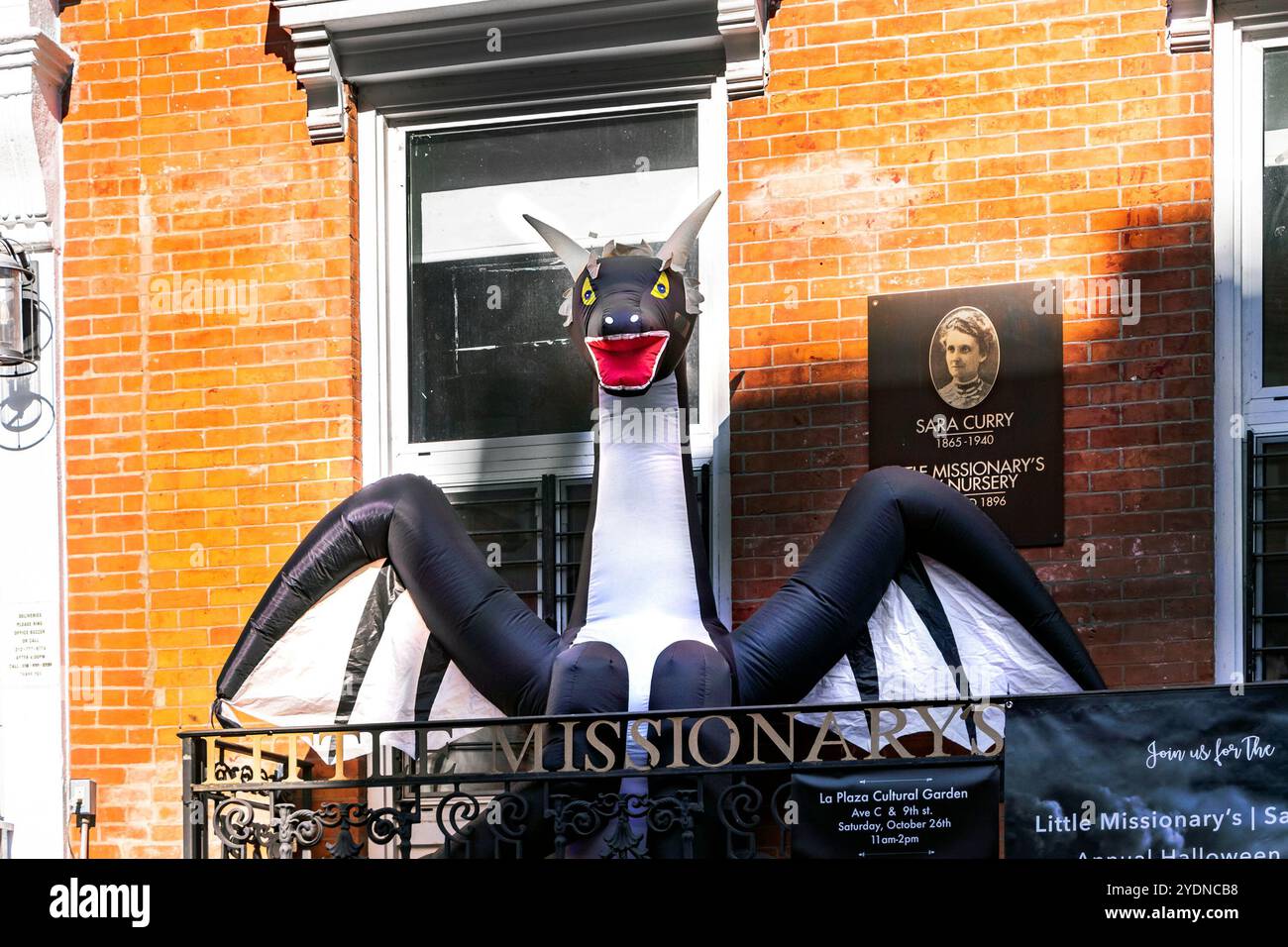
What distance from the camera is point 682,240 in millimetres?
6914

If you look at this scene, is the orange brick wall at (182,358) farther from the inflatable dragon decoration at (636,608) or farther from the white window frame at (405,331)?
the inflatable dragon decoration at (636,608)

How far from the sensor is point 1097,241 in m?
7.25

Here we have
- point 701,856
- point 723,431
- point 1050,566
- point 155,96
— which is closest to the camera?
point 701,856

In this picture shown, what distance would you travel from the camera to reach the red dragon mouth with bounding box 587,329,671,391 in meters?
6.73

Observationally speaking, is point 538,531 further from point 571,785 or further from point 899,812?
point 899,812

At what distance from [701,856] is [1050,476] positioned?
1.89 meters

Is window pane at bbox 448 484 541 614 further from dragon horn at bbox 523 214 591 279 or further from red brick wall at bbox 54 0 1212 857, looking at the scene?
dragon horn at bbox 523 214 591 279

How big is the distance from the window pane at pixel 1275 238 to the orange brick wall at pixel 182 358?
3.43 metres

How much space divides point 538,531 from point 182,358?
5.23 feet

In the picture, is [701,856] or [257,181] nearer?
[701,856]

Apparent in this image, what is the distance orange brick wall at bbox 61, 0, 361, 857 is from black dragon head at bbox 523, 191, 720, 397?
1.26m

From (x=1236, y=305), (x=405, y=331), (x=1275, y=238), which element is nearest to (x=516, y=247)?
(x=405, y=331)
